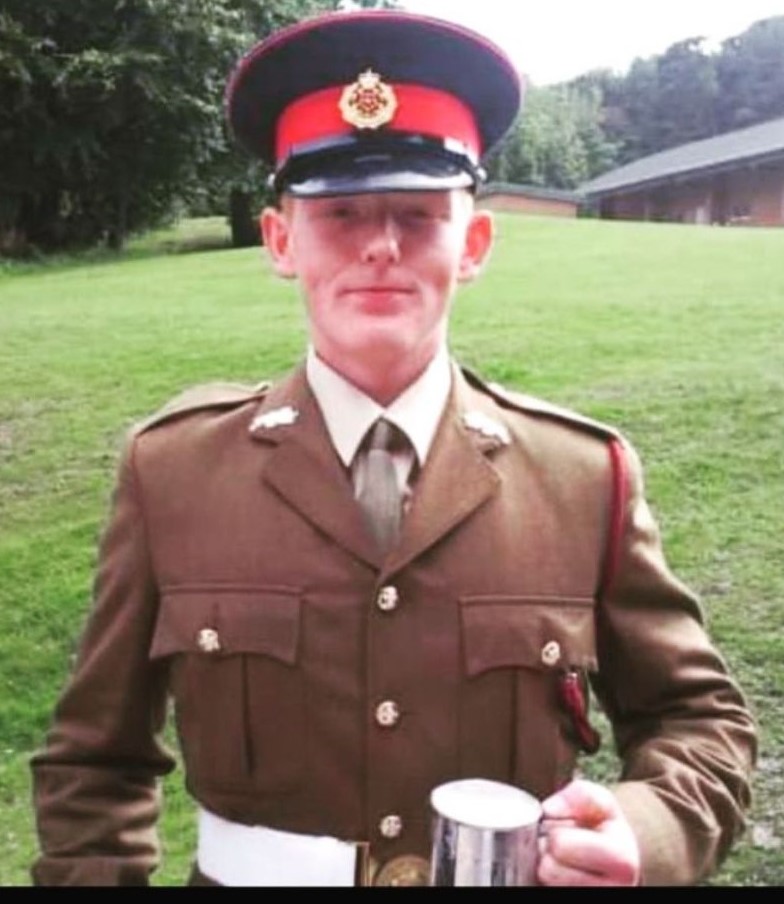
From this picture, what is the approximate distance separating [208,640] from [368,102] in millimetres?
560

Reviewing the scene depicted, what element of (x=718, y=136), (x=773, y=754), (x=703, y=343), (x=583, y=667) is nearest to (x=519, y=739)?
(x=583, y=667)

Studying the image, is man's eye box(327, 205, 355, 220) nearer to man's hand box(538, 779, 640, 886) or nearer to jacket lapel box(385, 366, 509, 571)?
jacket lapel box(385, 366, 509, 571)

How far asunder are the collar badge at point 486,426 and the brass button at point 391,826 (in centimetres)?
39

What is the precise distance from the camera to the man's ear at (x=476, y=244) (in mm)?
1425

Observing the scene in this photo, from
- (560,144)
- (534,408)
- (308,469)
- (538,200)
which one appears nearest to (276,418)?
(308,469)

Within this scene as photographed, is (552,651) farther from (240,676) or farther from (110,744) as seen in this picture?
(110,744)

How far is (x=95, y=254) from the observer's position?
19.5 m

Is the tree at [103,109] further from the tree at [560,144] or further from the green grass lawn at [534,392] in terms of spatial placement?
the green grass lawn at [534,392]

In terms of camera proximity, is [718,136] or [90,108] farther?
[90,108]

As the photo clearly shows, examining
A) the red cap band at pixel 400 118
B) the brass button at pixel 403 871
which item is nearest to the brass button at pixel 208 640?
the brass button at pixel 403 871

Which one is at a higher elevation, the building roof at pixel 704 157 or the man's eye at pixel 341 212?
the building roof at pixel 704 157

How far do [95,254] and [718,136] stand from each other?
896 centimetres

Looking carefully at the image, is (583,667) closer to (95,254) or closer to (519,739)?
(519,739)

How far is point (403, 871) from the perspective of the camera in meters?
1.36
